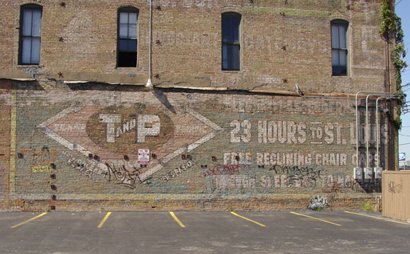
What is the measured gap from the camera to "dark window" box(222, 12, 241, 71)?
2208 centimetres

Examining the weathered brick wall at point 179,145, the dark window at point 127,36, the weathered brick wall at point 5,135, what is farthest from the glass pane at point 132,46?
the weathered brick wall at point 5,135

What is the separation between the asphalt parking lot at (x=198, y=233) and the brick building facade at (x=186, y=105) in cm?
155

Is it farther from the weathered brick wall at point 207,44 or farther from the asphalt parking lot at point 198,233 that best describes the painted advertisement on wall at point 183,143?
the asphalt parking lot at point 198,233

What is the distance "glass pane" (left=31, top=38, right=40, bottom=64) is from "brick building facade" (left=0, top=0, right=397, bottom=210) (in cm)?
6

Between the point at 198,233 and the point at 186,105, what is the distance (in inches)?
308

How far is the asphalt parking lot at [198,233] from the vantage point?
39.4 ft

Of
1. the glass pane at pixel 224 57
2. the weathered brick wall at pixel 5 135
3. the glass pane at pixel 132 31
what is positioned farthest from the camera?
the glass pane at pixel 224 57

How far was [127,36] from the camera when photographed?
2139cm

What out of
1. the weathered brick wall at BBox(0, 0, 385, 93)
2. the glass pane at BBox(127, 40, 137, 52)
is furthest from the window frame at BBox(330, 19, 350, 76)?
the glass pane at BBox(127, 40, 137, 52)

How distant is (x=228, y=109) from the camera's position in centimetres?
2138

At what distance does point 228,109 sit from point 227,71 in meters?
1.66

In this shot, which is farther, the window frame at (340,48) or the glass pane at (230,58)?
the window frame at (340,48)

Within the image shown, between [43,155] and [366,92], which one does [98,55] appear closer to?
[43,155]

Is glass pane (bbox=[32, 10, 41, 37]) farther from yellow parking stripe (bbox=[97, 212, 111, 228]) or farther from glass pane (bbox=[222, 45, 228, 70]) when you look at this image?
yellow parking stripe (bbox=[97, 212, 111, 228])
